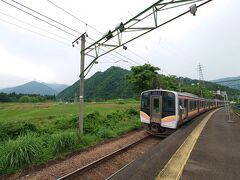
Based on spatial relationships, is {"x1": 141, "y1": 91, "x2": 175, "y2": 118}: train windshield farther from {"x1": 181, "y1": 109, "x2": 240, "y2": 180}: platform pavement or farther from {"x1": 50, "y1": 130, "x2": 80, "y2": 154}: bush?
{"x1": 50, "y1": 130, "x2": 80, "y2": 154}: bush

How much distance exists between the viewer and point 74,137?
30.9ft

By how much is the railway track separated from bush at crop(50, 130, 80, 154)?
6.85 feet

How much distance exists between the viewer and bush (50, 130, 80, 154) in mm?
8656

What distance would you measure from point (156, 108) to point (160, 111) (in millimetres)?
363

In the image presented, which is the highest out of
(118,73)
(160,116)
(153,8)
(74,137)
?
(118,73)

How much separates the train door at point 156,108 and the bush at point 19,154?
6748 millimetres

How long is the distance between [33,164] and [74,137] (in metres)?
2.46

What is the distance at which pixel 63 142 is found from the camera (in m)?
8.89

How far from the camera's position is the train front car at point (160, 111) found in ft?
37.7

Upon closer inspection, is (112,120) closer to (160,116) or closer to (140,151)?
(160,116)

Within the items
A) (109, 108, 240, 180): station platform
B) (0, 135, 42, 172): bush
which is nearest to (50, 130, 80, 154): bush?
(0, 135, 42, 172): bush

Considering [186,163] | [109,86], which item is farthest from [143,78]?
[109,86]

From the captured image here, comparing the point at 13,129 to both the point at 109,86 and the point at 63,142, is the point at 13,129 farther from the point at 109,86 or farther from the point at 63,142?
the point at 109,86

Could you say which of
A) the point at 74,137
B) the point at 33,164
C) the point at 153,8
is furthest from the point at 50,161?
the point at 153,8
